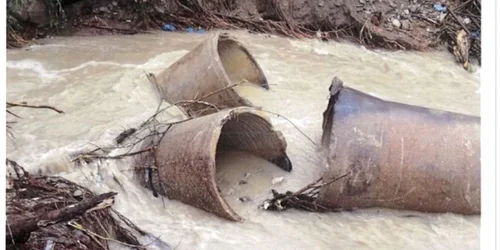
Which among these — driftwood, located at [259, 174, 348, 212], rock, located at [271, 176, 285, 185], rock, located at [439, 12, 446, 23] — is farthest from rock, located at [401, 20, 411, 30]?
driftwood, located at [259, 174, 348, 212]

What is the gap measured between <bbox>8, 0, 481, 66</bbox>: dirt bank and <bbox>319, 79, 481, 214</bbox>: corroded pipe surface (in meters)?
2.68

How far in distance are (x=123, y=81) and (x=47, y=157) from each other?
3.91 feet

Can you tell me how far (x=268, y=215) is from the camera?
2.87 meters

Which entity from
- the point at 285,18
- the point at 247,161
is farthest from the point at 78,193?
the point at 285,18

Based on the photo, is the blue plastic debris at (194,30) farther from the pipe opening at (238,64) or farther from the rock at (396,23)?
the rock at (396,23)

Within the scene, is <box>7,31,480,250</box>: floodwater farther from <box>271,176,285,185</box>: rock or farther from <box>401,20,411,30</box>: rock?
<box>401,20,411,30</box>: rock

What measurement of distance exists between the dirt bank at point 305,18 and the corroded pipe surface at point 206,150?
100 inches

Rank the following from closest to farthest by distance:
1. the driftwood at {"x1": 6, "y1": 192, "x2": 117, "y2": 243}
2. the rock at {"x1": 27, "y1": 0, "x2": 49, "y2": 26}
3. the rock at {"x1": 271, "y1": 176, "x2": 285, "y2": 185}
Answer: the driftwood at {"x1": 6, "y1": 192, "x2": 117, "y2": 243} < the rock at {"x1": 271, "y1": 176, "x2": 285, "y2": 185} < the rock at {"x1": 27, "y1": 0, "x2": 49, "y2": 26}

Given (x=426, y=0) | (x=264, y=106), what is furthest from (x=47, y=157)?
(x=426, y=0)

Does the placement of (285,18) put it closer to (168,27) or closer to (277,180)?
(168,27)

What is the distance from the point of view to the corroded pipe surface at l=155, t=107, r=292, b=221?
272cm

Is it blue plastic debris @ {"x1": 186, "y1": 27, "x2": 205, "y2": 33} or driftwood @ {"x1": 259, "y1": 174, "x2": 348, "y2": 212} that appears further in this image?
blue plastic debris @ {"x1": 186, "y1": 27, "x2": 205, "y2": 33}

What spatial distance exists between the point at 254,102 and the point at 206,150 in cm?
128
